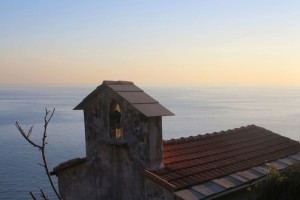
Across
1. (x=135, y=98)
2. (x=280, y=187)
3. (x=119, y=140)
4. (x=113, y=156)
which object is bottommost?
(x=280, y=187)

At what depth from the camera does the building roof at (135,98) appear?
10.3 metres

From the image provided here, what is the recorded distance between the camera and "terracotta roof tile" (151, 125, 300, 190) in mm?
10102

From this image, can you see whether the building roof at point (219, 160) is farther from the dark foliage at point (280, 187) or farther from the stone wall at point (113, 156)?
the dark foliage at point (280, 187)

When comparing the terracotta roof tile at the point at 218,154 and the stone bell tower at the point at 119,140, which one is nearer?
the terracotta roof tile at the point at 218,154

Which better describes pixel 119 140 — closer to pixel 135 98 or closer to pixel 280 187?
pixel 135 98

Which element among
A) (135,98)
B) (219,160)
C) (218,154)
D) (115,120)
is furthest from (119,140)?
(218,154)

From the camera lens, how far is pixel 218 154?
491 inches

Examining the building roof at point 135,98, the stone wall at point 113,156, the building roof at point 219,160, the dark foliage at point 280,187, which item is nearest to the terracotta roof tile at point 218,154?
the building roof at point 219,160

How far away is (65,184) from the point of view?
1219 cm

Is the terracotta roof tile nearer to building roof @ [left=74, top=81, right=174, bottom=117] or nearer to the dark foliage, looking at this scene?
the dark foliage

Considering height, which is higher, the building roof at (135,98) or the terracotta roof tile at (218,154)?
the building roof at (135,98)

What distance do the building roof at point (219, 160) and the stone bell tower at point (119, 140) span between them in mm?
746

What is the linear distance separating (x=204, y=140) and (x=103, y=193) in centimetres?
494

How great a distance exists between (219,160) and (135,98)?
3.68 metres
